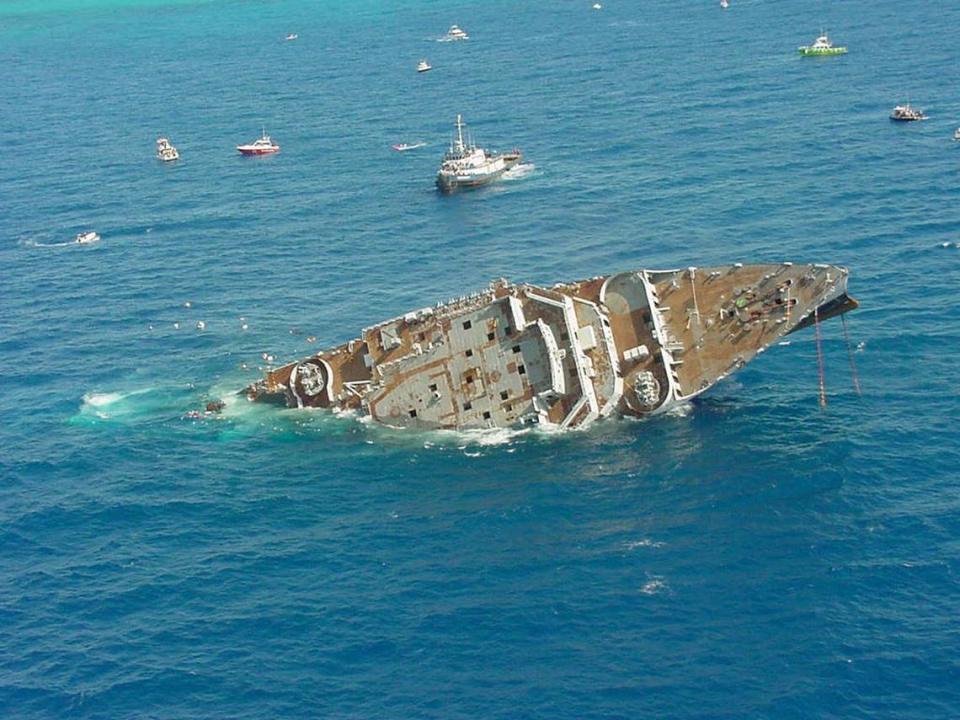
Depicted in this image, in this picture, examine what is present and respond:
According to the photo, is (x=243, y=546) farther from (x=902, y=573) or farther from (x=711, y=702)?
(x=902, y=573)

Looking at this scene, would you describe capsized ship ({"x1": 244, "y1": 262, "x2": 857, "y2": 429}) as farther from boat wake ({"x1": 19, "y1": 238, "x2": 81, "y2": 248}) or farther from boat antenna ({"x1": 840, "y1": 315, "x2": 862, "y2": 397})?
boat wake ({"x1": 19, "y1": 238, "x2": 81, "y2": 248})

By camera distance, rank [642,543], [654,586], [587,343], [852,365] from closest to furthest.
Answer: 1. [654,586]
2. [642,543]
3. [587,343]
4. [852,365]

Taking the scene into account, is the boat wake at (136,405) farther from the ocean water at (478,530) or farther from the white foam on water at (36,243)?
the white foam on water at (36,243)

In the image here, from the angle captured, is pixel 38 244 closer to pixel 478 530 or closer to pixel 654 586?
pixel 478 530

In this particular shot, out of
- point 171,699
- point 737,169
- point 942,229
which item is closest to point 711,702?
point 171,699

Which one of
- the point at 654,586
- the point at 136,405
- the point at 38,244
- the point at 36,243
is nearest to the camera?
the point at 654,586

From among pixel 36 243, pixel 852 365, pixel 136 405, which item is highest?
pixel 36 243

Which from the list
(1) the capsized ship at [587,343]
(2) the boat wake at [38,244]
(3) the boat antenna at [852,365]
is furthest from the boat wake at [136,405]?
(3) the boat antenna at [852,365]

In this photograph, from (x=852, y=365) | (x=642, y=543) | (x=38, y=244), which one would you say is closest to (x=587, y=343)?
(x=642, y=543)
